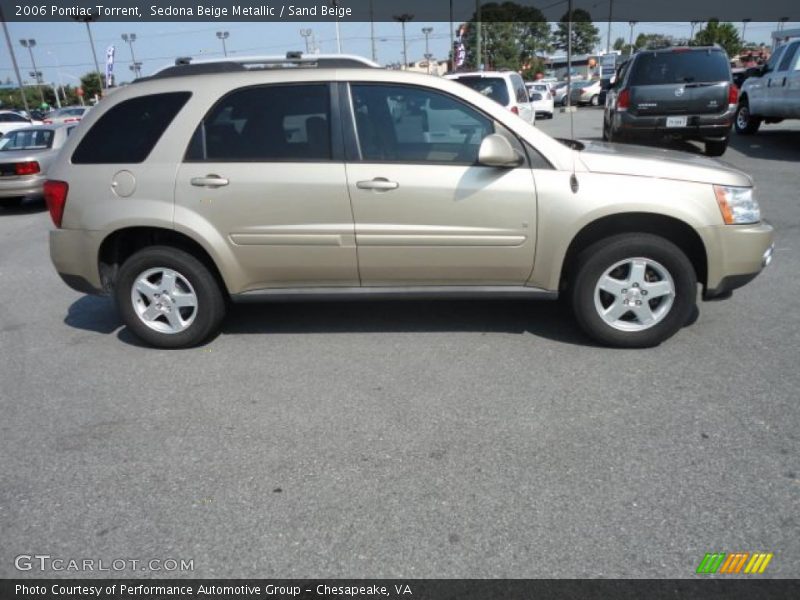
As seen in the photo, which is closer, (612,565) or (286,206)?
(612,565)

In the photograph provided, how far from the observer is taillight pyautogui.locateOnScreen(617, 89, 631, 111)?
10766mm

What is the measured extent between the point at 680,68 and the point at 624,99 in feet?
3.32

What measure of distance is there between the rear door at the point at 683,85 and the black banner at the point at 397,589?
32.4 feet

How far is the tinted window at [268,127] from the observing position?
409 centimetres

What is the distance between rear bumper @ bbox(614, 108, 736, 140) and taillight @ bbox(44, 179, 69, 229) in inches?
367

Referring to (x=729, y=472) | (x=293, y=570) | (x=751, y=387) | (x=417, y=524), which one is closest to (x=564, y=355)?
(x=751, y=387)

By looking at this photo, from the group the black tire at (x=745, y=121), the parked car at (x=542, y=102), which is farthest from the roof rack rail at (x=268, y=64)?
the parked car at (x=542, y=102)

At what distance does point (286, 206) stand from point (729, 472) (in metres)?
2.91

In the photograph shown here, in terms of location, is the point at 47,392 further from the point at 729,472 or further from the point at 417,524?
the point at 729,472

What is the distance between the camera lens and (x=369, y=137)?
4.07 m

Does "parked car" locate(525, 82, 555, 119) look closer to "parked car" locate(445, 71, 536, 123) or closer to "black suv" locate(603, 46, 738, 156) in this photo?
"parked car" locate(445, 71, 536, 123)

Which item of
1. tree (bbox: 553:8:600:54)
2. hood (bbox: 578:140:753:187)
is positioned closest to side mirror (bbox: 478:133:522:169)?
hood (bbox: 578:140:753:187)

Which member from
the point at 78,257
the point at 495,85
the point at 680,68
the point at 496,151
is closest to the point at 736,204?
the point at 496,151

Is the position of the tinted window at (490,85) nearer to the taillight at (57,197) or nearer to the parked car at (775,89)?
the parked car at (775,89)
